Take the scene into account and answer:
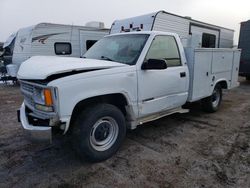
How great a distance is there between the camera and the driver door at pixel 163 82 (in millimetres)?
3648

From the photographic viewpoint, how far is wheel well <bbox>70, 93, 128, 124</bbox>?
10.4 ft

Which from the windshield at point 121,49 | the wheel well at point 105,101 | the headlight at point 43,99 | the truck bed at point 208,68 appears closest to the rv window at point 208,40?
the truck bed at point 208,68

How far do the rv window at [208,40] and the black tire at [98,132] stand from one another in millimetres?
8668

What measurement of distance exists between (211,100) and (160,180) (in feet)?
11.4

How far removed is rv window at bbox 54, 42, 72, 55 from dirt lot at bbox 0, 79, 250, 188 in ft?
21.0

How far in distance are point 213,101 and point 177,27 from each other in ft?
13.7

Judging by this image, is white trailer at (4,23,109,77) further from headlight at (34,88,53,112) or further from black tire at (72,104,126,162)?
black tire at (72,104,126,162)

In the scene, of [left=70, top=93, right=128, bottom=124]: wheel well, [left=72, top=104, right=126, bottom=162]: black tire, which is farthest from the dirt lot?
[left=70, top=93, right=128, bottom=124]: wheel well

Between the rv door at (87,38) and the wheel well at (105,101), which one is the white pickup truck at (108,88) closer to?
the wheel well at (105,101)

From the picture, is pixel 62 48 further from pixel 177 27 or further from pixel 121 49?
pixel 121 49

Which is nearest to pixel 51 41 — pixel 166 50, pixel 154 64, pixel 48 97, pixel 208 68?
pixel 166 50

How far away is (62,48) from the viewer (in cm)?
1080

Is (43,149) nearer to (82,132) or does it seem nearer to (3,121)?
(82,132)

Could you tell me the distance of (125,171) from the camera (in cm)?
308
